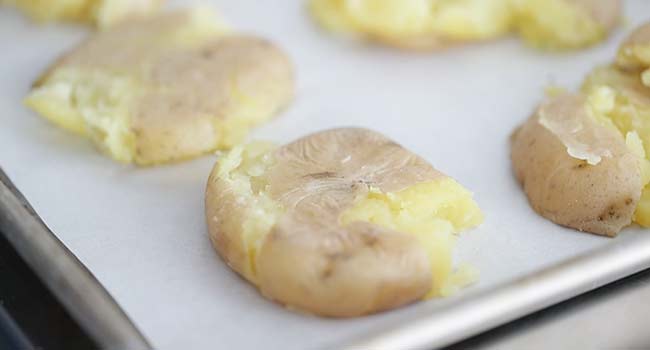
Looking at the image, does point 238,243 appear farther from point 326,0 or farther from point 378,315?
point 326,0

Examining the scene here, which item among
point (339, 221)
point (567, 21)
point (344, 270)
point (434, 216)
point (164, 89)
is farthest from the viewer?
point (567, 21)

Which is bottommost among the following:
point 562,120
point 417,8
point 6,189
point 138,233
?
point 562,120

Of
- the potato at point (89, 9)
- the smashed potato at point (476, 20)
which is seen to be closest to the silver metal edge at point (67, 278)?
the potato at point (89, 9)

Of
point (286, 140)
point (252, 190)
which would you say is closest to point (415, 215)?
point (252, 190)

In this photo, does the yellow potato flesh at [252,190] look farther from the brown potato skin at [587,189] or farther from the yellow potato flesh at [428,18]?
the yellow potato flesh at [428,18]

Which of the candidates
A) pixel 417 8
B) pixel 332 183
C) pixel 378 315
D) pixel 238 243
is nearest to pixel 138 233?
pixel 238 243

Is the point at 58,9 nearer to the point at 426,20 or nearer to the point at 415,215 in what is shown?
the point at 426,20
